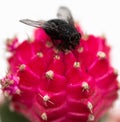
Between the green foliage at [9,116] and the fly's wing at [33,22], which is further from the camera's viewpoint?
the green foliage at [9,116]

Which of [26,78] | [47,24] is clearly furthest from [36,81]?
[47,24]

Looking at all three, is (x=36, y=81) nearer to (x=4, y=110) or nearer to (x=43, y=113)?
(x=43, y=113)

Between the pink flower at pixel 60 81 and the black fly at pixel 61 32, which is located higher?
the black fly at pixel 61 32

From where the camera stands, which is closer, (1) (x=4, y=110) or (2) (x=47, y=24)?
(2) (x=47, y=24)

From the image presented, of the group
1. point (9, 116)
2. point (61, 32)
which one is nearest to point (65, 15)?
point (61, 32)

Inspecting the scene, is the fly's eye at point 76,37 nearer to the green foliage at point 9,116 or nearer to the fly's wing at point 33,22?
the fly's wing at point 33,22

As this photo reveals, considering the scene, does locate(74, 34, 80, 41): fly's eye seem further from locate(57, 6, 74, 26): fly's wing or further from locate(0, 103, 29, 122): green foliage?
locate(0, 103, 29, 122): green foliage

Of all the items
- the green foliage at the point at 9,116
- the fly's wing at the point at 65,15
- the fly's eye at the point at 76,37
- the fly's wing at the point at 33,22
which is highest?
the fly's wing at the point at 65,15

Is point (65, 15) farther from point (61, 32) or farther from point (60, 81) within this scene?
point (60, 81)

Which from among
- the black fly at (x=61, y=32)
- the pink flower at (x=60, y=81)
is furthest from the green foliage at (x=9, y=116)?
the black fly at (x=61, y=32)
